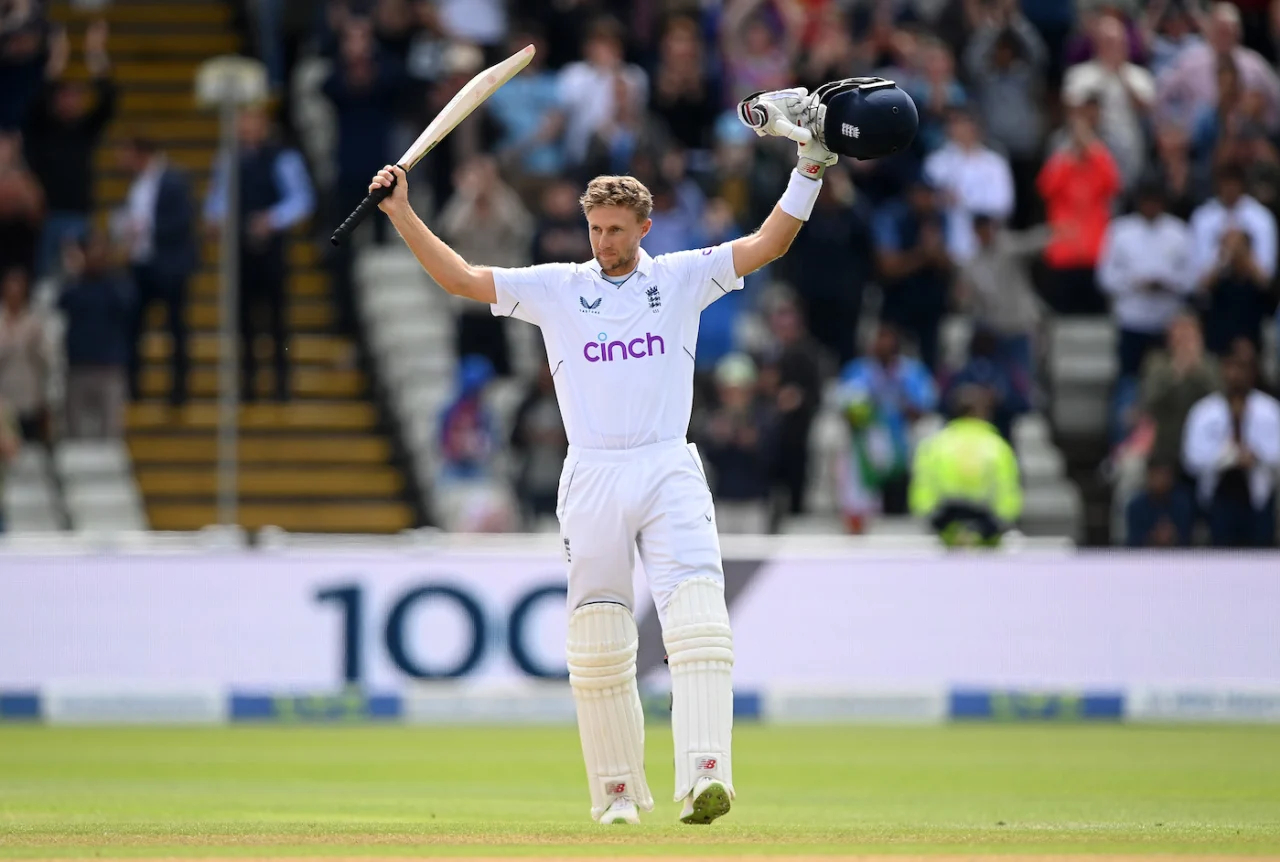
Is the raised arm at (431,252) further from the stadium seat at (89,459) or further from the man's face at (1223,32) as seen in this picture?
the man's face at (1223,32)

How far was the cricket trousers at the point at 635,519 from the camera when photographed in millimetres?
8188

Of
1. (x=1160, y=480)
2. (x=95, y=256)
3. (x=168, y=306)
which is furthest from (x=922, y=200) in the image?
(x=95, y=256)

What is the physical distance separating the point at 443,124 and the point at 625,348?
1.12 meters

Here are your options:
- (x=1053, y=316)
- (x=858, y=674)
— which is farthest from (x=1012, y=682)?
(x=1053, y=316)

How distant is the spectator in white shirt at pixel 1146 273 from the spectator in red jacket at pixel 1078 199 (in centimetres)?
48

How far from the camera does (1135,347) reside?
59.1ft

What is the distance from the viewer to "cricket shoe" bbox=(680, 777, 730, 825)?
7922mm

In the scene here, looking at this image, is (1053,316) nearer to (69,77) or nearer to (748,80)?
(748,80)

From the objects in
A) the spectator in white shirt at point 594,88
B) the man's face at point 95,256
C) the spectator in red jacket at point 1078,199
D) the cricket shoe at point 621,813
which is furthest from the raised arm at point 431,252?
the spectator in red jacket at point 1078,199

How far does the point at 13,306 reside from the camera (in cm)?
1773

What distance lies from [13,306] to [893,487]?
262 inches

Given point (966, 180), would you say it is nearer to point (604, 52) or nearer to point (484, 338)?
point (604, 52)

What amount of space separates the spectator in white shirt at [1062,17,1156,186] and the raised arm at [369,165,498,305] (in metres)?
11.5

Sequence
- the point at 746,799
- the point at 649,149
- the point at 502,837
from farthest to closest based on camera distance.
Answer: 1. the point at 649,149
2. the point at 746,799
3. the point at 502,837
